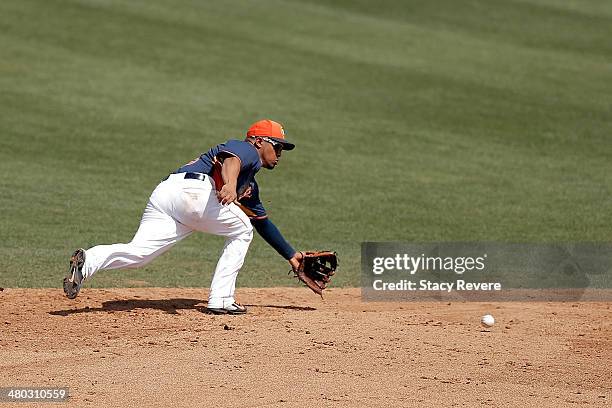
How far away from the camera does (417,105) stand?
Result: 1708 cm

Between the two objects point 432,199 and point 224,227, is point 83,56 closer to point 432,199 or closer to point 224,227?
point 432,199

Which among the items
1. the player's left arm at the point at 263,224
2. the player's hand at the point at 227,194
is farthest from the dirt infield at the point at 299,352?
the player's hand at the point at 227,194

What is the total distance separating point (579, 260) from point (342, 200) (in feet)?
10.6

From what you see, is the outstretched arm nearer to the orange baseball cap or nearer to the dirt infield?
the dirt infield

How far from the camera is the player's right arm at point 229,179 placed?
762 centimetres

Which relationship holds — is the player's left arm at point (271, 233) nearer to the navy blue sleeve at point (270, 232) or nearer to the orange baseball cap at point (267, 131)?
the navy blue sleeve at point (270, 232)

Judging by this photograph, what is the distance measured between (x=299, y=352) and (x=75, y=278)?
70.9 inches

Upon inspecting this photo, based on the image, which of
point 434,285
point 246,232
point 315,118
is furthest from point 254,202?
point 315,118

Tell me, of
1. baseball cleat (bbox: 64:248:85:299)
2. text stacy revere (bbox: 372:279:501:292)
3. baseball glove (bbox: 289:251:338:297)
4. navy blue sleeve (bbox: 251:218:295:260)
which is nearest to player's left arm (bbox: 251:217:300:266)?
navy blue sleeve (bbox: 251:218:295:260)

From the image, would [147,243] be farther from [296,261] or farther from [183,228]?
[296,261]

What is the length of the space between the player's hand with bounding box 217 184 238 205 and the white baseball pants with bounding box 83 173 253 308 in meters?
0.36

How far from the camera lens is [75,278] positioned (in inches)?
300

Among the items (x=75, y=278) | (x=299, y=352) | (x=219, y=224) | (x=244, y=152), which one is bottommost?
(x=299, y=352)

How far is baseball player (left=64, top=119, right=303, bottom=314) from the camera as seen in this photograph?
7.74 m
